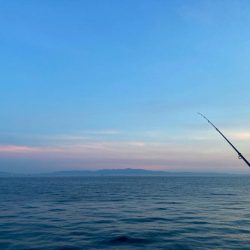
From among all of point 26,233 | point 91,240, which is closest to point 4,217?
point 26,233

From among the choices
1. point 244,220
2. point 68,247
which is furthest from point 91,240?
point 244,220

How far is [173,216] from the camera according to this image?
97.5 ft

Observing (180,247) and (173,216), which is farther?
(173,216)

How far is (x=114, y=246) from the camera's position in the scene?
59.5ft

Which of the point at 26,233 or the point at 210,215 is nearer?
the point at 26,233

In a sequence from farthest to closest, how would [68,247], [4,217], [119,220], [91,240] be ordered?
[4,217]
[119,220]
[91,240]
[68,247]

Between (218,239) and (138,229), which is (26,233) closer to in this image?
(138,229)

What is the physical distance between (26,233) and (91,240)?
17.0 ft

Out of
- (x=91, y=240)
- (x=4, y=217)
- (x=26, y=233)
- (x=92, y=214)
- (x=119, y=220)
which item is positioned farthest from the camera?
(x=92, y=214)

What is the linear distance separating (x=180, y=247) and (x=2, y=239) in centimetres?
1128

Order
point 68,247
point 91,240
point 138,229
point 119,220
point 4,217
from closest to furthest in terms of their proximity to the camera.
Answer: point 68,247
point 91,240
point 138,229
point 119,220
point 4,217

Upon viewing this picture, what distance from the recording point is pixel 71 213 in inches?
1262

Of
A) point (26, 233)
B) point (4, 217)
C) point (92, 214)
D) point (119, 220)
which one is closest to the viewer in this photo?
point (26, 233)

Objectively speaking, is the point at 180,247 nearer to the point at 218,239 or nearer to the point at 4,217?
the point at 218,239
